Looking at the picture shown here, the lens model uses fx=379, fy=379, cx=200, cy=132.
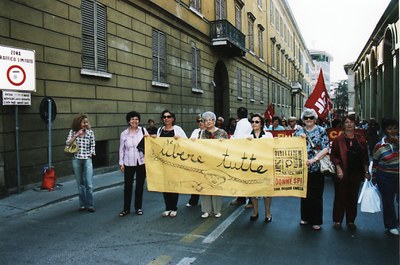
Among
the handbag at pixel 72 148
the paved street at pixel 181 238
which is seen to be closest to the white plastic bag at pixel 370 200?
the paved street at pixel 181 238

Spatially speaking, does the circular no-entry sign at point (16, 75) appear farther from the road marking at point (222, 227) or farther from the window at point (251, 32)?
the window at point (251, 32)

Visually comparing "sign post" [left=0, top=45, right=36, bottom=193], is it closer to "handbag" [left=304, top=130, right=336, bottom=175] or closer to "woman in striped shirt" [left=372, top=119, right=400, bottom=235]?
"handbag" [left=304, top=130, right=336, bottom=175]

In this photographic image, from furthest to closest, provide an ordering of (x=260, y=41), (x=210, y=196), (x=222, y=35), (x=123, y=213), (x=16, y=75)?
(x=260, y=41) → (x=222, y=35) → (x=16, y=75) → (x=123, y=213) → (x=210, y=196)

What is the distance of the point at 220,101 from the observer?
2302cm

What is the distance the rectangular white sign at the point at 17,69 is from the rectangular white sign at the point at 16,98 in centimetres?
20

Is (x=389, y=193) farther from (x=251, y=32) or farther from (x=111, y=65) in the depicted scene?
(x=251, y=32)

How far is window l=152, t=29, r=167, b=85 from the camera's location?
564 inches

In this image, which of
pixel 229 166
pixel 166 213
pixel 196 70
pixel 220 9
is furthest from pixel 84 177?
pixel 220 9

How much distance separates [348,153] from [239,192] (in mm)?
1669

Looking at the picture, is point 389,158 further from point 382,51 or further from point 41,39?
point 382,51

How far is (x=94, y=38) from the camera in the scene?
1092 centimetres

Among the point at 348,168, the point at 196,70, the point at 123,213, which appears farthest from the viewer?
the point at 196,70

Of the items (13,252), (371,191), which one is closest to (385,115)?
(371,191)

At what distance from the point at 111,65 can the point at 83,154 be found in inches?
221
